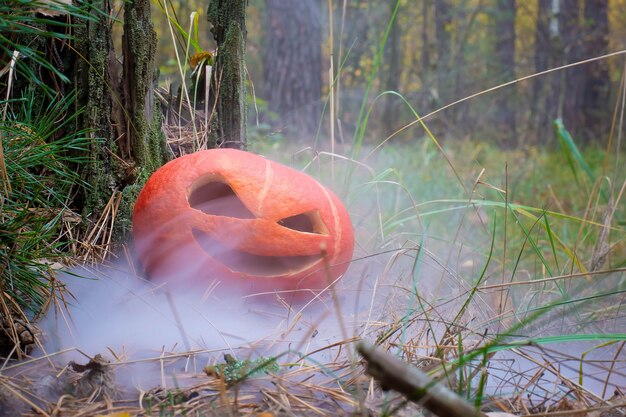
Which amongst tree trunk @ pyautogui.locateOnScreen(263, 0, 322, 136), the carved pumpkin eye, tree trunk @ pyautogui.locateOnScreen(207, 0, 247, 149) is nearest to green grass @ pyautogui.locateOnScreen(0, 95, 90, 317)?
the carved pumpkin eye

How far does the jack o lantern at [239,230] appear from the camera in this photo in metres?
1.64

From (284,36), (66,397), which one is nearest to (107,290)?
(66,397)

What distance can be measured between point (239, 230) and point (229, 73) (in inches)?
29.6

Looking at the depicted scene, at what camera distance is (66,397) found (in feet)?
3.60

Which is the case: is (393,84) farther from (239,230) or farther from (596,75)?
(239,230)

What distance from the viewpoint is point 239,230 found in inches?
64.2

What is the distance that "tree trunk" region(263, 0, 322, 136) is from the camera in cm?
591

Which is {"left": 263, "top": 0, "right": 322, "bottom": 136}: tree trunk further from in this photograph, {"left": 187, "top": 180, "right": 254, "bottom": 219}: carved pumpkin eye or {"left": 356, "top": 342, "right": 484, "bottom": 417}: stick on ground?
{"left": 356, "top": 342, "right": 484, "bottom": 417}: stick on ground

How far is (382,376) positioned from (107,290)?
1.11m

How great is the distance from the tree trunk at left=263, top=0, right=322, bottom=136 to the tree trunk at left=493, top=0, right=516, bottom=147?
141 inches

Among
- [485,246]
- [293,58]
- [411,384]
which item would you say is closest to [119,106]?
[411,384]

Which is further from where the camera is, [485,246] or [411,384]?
[485,246]

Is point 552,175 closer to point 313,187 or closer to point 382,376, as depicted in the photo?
point 313,187

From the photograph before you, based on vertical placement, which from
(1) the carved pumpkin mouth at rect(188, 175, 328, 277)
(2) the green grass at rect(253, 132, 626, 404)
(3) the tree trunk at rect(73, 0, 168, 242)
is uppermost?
(3) the tree trunk at rect(73, 0, 168, 242)
